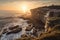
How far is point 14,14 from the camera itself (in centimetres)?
1328

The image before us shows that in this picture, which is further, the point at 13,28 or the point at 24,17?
the point at 24,17

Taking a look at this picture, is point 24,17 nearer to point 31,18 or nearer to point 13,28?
point 31,18

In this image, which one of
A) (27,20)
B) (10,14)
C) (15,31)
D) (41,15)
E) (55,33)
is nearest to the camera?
(55,33)

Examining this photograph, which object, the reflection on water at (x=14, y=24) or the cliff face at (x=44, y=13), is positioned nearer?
the reflection on water at (x=14, y=24)

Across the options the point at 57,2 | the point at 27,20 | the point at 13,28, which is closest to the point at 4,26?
the point at 13,28

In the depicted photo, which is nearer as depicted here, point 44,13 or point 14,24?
point 44,13

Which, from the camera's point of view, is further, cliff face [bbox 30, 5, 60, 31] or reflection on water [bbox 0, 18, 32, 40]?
cliff face [bbox 30, 5, 60, 31]

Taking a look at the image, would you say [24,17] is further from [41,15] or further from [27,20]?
[41,15]

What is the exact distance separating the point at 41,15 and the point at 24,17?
204 centimetres

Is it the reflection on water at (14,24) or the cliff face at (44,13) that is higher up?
the cliff face at (44,13)

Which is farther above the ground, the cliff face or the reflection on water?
the cliff face

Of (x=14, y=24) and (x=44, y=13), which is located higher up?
(x=44, y=13)

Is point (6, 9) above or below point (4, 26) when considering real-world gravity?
above

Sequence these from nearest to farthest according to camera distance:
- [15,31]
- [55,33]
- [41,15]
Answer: [55,33] < [15,31] < [41,15]
